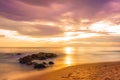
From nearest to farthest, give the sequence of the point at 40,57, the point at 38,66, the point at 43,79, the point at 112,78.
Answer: the point at 112,78
the point at 43,79
the point at 38,66
the point at 40,57

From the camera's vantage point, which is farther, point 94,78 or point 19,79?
point 19,79

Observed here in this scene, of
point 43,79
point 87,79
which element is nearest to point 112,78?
point 87,79

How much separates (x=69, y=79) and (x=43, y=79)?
2879 millimetres

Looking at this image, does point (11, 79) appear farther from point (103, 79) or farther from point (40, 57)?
point (40, 57)

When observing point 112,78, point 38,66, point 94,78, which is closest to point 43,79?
point 94,78

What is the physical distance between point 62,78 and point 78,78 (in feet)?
4.71

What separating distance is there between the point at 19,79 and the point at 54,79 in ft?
12.6

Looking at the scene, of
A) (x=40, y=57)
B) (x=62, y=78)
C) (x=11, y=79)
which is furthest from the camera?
(x=40, y=57)

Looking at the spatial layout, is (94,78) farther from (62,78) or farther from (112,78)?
(62,78)

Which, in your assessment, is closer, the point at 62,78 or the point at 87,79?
the point at 87,79

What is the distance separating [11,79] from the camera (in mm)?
18406

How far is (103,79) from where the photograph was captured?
14781 mm

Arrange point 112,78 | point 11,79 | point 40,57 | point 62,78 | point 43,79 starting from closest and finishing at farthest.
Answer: point 112,78, point 62,78, point 43,79, point 11,79, point 40,57

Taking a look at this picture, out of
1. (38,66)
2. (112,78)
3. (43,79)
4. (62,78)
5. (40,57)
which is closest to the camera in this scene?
(112,78)
